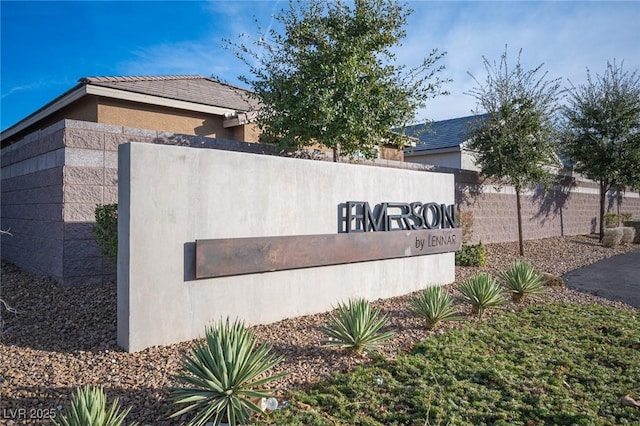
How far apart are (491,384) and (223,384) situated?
8.57ft

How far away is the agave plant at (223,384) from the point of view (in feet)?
11.1

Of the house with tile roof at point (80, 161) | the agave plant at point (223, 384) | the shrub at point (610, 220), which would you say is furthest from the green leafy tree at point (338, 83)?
the shrub at point (610, 220)

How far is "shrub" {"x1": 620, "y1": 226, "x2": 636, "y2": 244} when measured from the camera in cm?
1716

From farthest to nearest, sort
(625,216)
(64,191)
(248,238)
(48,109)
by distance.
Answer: (625,216) → (48,109) → (64,191) → (248,238)

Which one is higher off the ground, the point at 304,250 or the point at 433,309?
the point at 304,250

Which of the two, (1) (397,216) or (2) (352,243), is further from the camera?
(1) (397,216)

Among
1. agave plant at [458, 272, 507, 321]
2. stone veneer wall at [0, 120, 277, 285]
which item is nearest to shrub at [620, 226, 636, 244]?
agave plant at [458, 272, 507, 321]

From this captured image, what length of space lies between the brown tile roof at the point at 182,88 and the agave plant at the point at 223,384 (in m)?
7.53

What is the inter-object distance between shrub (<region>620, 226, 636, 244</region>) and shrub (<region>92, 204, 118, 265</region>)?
18159 millimetres

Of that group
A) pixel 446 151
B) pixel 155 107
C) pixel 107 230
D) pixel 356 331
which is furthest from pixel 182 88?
pixel 446 151

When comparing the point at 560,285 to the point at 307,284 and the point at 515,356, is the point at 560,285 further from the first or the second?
the point at 307,284

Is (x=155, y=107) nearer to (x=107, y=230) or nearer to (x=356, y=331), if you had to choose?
(x=107, y=230)

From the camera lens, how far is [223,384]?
3465 mm

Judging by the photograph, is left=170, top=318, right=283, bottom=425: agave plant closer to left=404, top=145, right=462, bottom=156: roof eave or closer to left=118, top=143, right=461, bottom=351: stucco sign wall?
left=118, top=143, right=461, bottom=351: stucco sign wall
